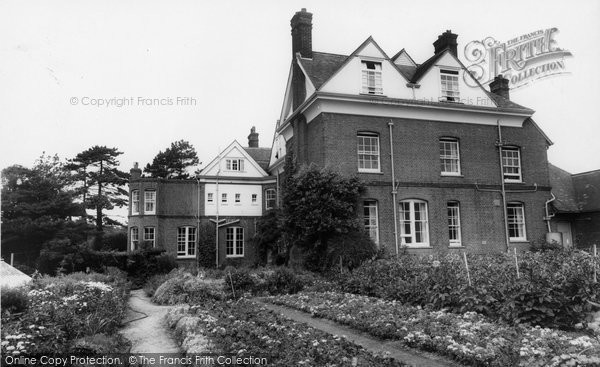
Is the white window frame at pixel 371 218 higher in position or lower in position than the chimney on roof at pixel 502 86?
lower

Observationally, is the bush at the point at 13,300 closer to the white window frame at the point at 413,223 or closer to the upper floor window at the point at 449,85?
the white window frame at the point at 413,223

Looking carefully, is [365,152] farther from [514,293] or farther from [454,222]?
[514,293]

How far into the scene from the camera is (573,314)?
8.88m

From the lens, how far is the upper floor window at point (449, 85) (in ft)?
77.9

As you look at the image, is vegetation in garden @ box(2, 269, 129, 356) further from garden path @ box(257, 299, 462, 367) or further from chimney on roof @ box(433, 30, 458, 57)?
chimney on roof @ box(433, 30, 458, 57)

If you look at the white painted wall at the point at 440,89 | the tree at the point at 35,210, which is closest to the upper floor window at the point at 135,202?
the tree at the point at 35,210

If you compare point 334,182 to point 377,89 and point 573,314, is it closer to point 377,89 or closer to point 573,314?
point 377,89

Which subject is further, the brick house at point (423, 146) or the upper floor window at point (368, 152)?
the upper floor window at point (368, 152)

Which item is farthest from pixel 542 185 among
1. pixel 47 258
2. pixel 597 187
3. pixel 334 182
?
pixel 47 258

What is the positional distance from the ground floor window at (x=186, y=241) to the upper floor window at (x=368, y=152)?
17.5 metres

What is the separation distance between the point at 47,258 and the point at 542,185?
2999cm

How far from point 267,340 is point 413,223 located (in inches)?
603

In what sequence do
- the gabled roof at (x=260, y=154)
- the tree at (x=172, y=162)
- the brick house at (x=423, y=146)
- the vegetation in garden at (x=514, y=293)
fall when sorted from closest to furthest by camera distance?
1. the vegetation in garden at (x=514, y=293)
2. the brick house at (x=423, y=146)
3. the gabled roof at (x=260, y=154)
4. the tree at (x=172, y=162)

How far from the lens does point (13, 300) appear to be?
8.89 meters
